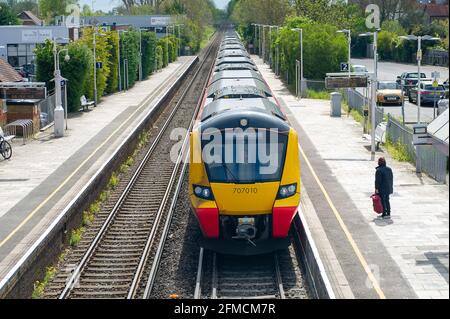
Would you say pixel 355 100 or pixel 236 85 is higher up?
pixel 236 85

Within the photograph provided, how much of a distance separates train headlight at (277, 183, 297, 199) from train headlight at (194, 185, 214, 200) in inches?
51.6

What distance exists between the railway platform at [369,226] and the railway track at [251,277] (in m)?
0.69

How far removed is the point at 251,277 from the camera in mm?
14312

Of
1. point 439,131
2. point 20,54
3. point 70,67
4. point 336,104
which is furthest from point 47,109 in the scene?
point 20,54

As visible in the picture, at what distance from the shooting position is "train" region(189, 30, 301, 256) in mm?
14352


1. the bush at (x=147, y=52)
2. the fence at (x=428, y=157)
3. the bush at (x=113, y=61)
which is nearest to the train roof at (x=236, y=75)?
the fence at (x=428, y=157)

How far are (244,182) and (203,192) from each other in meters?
0.83

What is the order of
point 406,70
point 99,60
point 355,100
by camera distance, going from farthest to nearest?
point 406,70 < point 99,60 < point 355,100

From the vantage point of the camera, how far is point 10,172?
2302 centimetres

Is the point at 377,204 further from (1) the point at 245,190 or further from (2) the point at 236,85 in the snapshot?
(2) the point at 236,85

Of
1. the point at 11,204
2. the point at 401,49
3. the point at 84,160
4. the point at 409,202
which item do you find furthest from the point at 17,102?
the point at 401,49

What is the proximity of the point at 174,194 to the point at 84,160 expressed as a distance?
494 centimetres

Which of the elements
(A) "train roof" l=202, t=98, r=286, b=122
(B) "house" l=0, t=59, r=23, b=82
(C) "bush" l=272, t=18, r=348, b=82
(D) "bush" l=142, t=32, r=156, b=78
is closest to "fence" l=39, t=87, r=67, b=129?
(B) "house" l=0, t=59, r=23, b=82

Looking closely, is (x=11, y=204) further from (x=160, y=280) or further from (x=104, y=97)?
(x=104, y=97)
